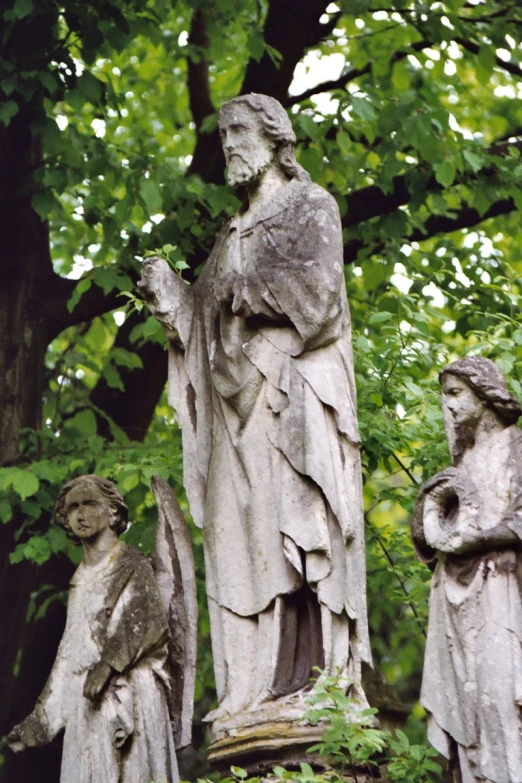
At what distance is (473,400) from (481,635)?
107 cm

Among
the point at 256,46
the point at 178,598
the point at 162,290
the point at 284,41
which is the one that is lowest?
the point at 178,598

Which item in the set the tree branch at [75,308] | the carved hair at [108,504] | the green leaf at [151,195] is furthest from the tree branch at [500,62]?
the carved hair at [108,504]

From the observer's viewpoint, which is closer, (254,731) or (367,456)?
(254,731)

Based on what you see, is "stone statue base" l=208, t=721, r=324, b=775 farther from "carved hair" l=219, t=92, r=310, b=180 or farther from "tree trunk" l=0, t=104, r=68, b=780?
"tree trunk" l=0, t=104, r=68, b=780

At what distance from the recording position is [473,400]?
8312mm

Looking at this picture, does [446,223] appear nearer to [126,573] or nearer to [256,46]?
[256,46]

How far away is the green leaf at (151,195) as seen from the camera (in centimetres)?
1251

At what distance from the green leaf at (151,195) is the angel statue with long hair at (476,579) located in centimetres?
449

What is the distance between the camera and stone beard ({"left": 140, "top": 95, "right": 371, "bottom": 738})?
8.95m

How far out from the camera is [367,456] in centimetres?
1159

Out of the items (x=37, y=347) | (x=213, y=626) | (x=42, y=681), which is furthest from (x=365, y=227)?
(x=213, y=626)

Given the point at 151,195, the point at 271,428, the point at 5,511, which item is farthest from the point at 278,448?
the point at 151,195

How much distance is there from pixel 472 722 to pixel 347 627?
1.27 metres

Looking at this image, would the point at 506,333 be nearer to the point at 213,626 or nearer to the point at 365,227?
the point at 365,227
